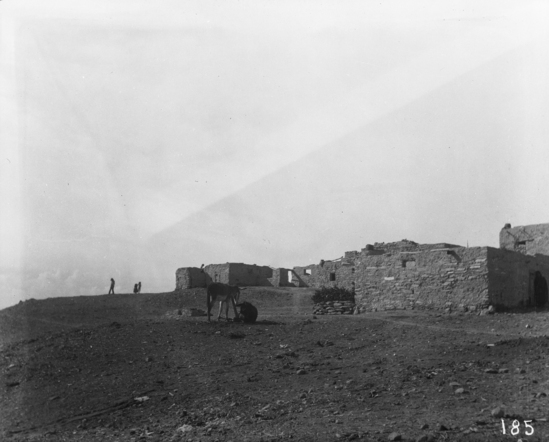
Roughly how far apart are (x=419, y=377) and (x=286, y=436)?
3444mm

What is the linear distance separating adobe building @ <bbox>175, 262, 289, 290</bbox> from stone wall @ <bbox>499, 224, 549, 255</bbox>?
13125 millimetres

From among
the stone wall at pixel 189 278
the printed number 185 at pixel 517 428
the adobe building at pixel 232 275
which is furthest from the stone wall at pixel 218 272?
the printed number 185 at pixel 517 428

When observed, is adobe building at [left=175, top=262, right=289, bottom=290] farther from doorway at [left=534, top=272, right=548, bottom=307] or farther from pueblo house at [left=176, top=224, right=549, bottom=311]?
doorway at [left=534, top=272, right=548, bottom=307]

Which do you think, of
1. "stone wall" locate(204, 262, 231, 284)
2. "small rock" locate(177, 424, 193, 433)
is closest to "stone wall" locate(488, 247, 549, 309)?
"small rock" locate(177, 424, 193, 433)

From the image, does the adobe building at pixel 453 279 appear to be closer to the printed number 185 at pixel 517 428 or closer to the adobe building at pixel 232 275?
the printed number 185 at pixel 517 428

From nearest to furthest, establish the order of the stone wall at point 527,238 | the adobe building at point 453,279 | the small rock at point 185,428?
the small rock at point 185,428 → the adobe building at point 453,279 → the stone wall at point 527,238

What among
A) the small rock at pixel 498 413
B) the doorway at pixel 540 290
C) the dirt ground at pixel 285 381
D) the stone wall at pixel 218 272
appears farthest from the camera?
the stone wall at pixel 218 272

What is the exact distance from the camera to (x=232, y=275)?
34.2 metres

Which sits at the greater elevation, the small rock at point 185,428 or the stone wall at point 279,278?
the stone wall at point 279,278

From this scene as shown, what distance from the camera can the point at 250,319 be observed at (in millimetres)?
17234

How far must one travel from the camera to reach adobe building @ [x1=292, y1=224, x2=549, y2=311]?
57.7 ft

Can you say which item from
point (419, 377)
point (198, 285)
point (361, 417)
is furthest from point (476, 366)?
point (198, 285)

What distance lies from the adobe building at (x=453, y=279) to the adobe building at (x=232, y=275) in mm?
14764

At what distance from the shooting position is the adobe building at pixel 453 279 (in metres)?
17.6
